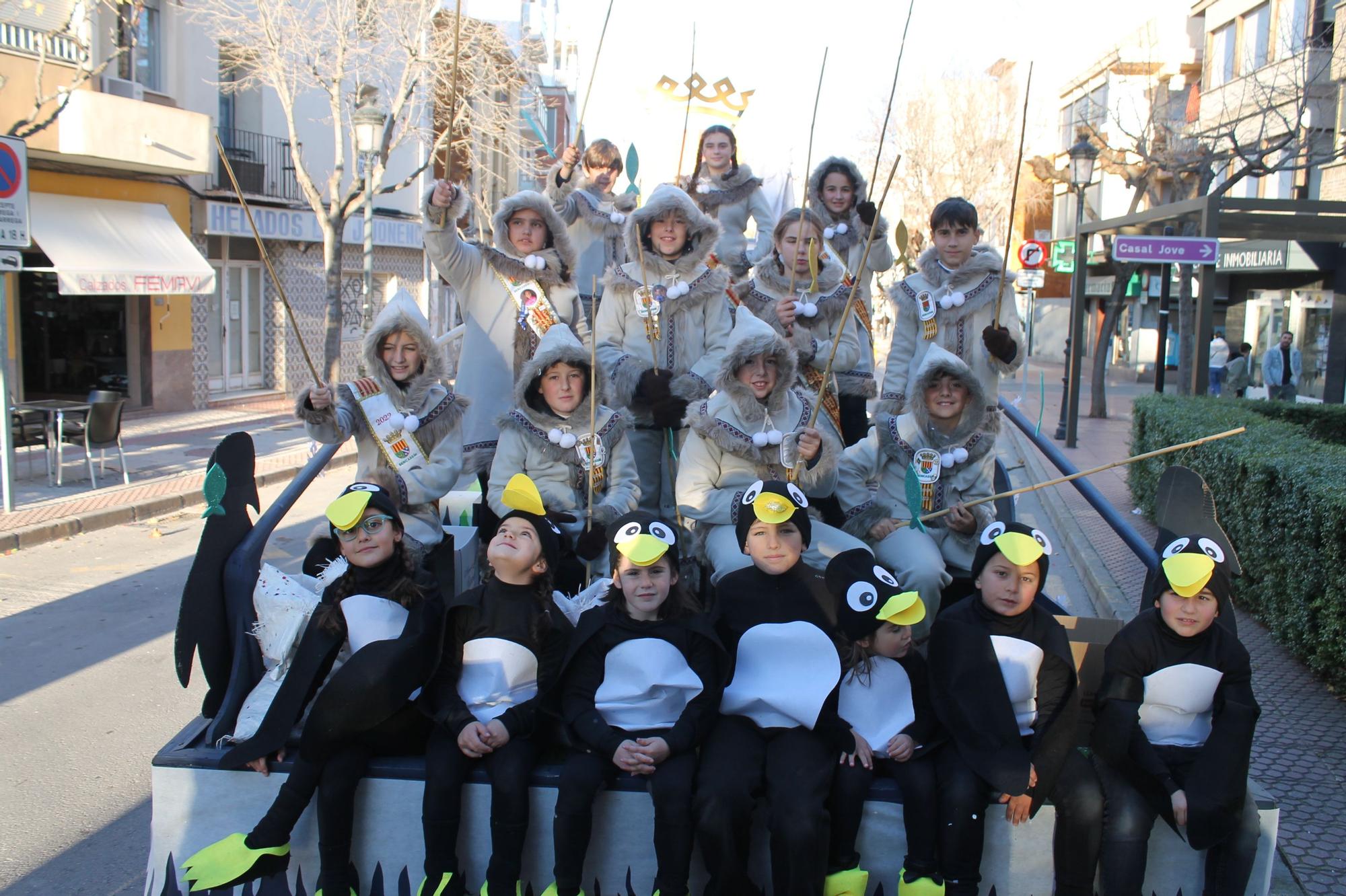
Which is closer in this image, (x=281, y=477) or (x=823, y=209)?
(x=823, y=209)

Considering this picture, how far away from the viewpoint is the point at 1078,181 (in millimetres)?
19359

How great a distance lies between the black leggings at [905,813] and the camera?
3.32m

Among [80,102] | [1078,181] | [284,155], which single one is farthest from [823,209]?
[284,155]

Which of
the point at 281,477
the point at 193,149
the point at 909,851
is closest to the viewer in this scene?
the point at 909,851

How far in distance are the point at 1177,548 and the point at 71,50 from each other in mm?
17360

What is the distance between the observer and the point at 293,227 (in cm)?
2280

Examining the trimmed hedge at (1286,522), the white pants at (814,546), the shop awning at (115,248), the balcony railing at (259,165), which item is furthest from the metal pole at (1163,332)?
the balcony railing at (259,165)

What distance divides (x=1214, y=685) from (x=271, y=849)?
3.01 meters

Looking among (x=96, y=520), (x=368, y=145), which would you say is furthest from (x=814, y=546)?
Answer: (x=368, y=145)

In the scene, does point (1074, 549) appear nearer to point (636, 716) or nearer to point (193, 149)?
point (636, 716)

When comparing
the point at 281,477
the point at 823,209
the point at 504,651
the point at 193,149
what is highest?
the point at 193,149

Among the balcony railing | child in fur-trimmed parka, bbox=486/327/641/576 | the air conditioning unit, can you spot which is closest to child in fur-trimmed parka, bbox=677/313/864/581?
child in fur-trimmed parka, bbox=486/327/641/576

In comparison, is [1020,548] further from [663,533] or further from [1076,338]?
[1076,338]

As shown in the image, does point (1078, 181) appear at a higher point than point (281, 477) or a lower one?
higher
